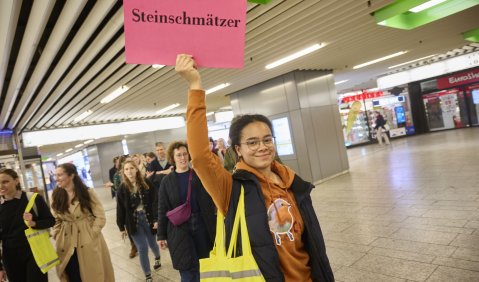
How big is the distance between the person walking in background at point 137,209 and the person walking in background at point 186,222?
3.63 feet

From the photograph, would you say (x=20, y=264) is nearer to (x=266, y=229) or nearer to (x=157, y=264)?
(x=157, y=264)

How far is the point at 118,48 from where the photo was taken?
196 inches

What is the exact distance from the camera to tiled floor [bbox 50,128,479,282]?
3463 millimetres

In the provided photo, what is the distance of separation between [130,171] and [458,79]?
18216 mm

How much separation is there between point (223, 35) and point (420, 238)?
407 centimetres

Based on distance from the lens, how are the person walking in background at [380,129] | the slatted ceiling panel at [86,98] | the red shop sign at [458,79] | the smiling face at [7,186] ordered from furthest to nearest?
the person walking in background at [380,129] < the red shop sign at [458,79] < the slatted ceiling panel at [86,98] < the smiling face at [7,186]

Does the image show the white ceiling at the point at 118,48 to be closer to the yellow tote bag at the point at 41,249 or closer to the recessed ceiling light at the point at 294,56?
the recessed ceiling light at the point at 294,56

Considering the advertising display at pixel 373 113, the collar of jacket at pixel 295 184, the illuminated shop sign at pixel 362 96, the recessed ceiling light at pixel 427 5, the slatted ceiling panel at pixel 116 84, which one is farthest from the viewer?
the advertising display at pixel 373 113

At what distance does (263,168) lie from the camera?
1.56 meters

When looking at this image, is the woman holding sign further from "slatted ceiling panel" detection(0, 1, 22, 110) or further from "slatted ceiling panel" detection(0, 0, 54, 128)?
"slatted ceiling panel" detection(0, 1, 22, 110)

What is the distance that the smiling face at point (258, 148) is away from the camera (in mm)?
1532

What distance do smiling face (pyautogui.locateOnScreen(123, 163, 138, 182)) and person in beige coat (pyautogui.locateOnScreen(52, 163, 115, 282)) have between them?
78 cm

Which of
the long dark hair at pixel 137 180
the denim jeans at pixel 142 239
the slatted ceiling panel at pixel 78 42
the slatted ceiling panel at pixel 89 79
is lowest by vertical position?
the denim jeans at pixel 142 239

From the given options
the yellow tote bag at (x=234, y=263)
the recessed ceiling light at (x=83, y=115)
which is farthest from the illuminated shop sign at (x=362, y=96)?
the yellow tote bag at (x=234, y=263)
